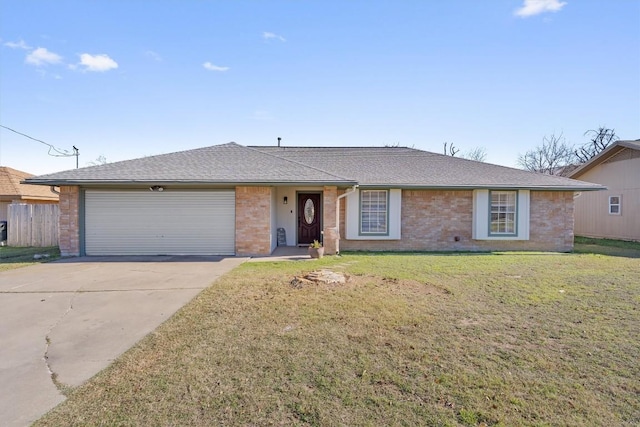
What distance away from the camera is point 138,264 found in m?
9.48

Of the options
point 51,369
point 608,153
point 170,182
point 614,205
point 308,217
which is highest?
point 608,153

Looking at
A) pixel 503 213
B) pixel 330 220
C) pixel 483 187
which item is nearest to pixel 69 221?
pixel 330 220

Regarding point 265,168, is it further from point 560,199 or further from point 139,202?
point 560,199

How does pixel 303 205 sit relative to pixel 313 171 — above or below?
below

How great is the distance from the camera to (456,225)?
12492 millimetres

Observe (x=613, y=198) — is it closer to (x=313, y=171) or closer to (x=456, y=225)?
(x=456, y=225)

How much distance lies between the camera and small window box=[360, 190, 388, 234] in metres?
12.4

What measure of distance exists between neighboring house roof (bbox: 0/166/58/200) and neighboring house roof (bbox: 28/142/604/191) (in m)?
7.87

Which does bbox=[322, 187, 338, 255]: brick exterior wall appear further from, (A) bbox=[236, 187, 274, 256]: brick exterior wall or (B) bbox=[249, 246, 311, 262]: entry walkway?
(A) bbox=[236, 187, 274, 256]: brick exterior wall

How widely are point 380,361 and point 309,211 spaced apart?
10.2m

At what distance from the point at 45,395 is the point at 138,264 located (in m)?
6.94

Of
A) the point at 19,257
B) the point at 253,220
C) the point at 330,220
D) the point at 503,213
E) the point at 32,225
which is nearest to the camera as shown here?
the point at 19,257

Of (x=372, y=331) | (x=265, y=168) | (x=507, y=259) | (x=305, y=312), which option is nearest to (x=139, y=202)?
(x=265, y=168)

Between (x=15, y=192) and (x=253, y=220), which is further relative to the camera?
(x=15, y=192)
